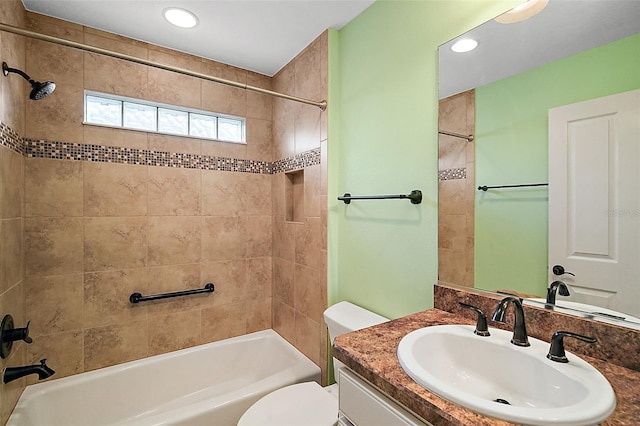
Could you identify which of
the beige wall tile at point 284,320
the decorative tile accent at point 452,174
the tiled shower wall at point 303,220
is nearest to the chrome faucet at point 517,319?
the decorative tile accent at point 452,174

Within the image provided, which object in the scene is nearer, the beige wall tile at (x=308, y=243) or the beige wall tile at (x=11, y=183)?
the beige wall tile at (x=11, y=183)

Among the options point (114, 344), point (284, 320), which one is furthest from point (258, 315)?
point (114, 344)

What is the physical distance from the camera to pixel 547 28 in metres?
1.00

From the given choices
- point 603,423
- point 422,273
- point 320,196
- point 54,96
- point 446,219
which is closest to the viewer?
point 603,423

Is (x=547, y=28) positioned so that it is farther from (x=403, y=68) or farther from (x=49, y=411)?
(x=49, y=411)

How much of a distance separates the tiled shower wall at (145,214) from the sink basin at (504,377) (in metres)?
1.10

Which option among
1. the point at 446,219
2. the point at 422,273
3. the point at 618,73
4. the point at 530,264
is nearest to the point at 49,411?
the point at 422,273

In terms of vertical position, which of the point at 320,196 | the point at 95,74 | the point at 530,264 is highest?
the point at 95,74

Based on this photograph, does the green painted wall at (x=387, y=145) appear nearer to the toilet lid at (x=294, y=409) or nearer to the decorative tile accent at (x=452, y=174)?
the decorative tile accent at (x=452, y=174)

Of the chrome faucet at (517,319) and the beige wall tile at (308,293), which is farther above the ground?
the chrome faucet at (517,319)

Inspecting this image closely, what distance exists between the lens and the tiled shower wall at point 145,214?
1.78m

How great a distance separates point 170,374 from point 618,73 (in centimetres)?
279

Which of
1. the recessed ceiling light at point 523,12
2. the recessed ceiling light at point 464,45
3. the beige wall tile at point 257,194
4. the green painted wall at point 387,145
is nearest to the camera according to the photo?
the recessed ceiling light at point 523,12

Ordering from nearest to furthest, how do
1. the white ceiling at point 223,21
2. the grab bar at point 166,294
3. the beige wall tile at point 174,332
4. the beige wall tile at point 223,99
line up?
the white ceiling at point 223,21 → the grab bar at point 166,294 → the beige wall tile at point 174,332 → the beige wall tile at point 223,99
